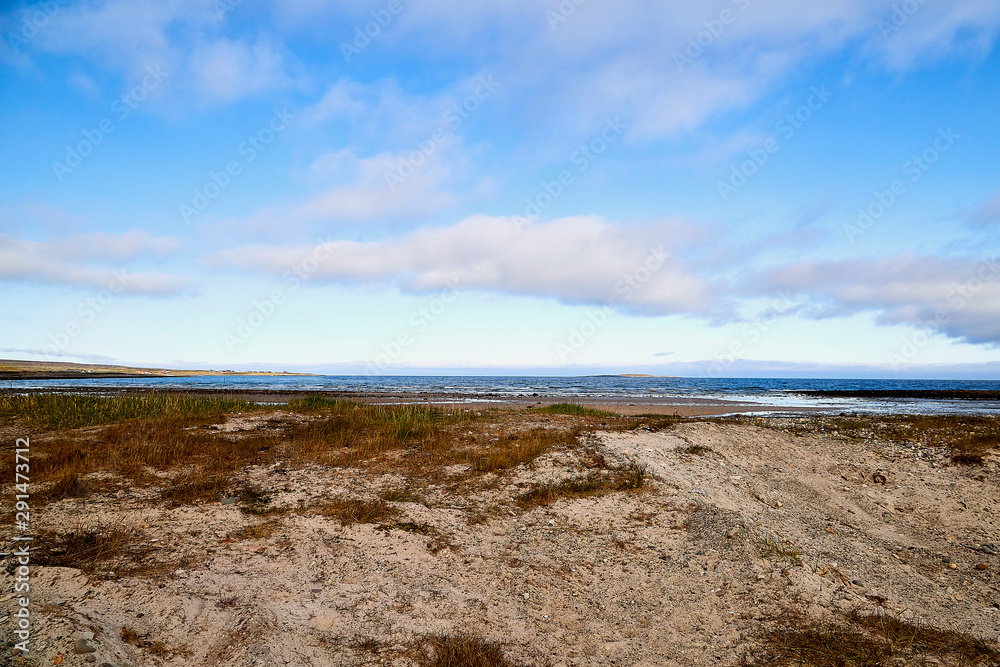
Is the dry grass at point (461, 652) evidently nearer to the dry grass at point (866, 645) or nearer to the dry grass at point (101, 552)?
the dry grass at point (866, 645)

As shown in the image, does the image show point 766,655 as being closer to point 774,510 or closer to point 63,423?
point 774,510

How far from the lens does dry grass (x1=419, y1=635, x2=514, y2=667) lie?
211 inches

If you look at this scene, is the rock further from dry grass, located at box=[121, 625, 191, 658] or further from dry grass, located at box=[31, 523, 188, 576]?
dry grass, located at box=[31, 523, 188, 576]

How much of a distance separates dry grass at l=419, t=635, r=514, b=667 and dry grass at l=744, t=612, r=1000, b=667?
8.97 ft

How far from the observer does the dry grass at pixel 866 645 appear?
5.59 m

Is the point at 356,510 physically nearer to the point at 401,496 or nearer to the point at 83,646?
the point at 401,496

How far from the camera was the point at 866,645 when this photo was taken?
5.87 meters

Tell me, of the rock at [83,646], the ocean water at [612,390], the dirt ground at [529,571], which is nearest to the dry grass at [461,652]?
the dirt ground at [529,571]

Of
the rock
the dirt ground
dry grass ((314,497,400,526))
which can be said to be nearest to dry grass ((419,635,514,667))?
the dirt ground

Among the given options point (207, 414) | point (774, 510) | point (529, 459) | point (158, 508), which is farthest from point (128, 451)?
point (774, 510)

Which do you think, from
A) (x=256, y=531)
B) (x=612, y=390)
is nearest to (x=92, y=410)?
(x=256, y=531)

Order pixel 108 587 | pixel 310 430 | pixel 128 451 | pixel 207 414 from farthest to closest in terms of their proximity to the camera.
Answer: pixel 207 414 < pixel 310 430 < pixel 128 451 < pixel 108 587

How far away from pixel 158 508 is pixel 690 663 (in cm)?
862

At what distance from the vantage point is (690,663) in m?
5.61
